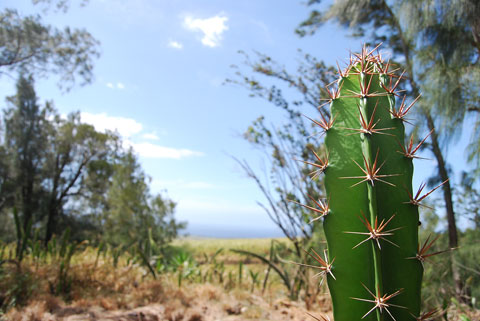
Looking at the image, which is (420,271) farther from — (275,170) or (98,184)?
(98,184)

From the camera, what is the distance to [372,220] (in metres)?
0.97

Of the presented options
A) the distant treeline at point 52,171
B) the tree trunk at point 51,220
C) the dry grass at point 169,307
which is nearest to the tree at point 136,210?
the distant treeline at point 52,171

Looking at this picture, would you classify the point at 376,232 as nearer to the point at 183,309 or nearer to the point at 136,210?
the point at 183,309

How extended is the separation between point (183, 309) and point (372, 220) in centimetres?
213

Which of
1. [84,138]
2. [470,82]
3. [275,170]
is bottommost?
[275,170]

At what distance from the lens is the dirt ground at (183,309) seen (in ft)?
7.61

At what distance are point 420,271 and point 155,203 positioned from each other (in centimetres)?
1018

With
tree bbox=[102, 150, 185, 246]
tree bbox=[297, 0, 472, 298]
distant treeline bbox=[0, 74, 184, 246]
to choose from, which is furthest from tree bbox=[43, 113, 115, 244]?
tree bbox=[297, 0, 472, 298]

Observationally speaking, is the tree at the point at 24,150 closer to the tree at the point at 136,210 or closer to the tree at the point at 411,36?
the tree at the point at 136,210

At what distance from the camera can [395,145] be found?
108 centimetres

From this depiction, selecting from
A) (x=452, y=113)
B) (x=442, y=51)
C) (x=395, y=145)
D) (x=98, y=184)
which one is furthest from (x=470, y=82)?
(x=98, y=184)

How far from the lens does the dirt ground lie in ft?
7.61

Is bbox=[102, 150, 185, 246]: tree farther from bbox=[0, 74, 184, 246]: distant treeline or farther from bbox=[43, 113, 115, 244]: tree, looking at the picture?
bbox=[43, 113, 115, 244]: tree

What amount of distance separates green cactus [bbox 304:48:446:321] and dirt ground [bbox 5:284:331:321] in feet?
4.90
